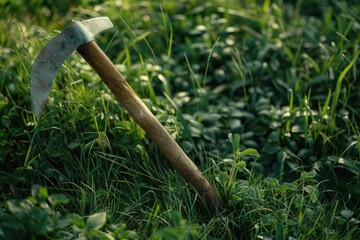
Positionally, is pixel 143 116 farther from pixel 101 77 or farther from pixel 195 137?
pixel 195 137

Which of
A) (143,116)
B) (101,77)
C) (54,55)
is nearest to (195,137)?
(143,116)

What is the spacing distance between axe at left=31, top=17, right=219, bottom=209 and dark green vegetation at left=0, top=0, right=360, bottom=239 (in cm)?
13

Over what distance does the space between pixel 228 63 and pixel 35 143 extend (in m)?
1.35

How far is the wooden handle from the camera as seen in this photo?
193 centimetres

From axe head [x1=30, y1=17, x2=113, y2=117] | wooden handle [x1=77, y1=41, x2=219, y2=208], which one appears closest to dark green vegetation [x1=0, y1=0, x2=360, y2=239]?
wooden handle [x1=77, y1=41, x2=219, y2=208]

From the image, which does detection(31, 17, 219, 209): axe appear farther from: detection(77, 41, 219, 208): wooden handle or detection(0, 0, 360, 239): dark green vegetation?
detection(0, 0, 360, 239): dark green vegetation

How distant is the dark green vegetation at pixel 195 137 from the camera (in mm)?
2062

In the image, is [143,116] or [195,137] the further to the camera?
[195,137]

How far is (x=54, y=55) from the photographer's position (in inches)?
74.0

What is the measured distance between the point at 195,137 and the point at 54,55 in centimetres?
98

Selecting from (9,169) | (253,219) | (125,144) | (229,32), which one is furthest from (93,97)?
(229,32)

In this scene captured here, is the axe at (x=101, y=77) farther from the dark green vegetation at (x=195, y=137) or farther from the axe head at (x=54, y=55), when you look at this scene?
the dark green vegetation at (x=195, y=137)

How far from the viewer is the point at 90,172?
2287mm

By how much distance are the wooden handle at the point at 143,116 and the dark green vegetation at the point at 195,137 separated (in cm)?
8
